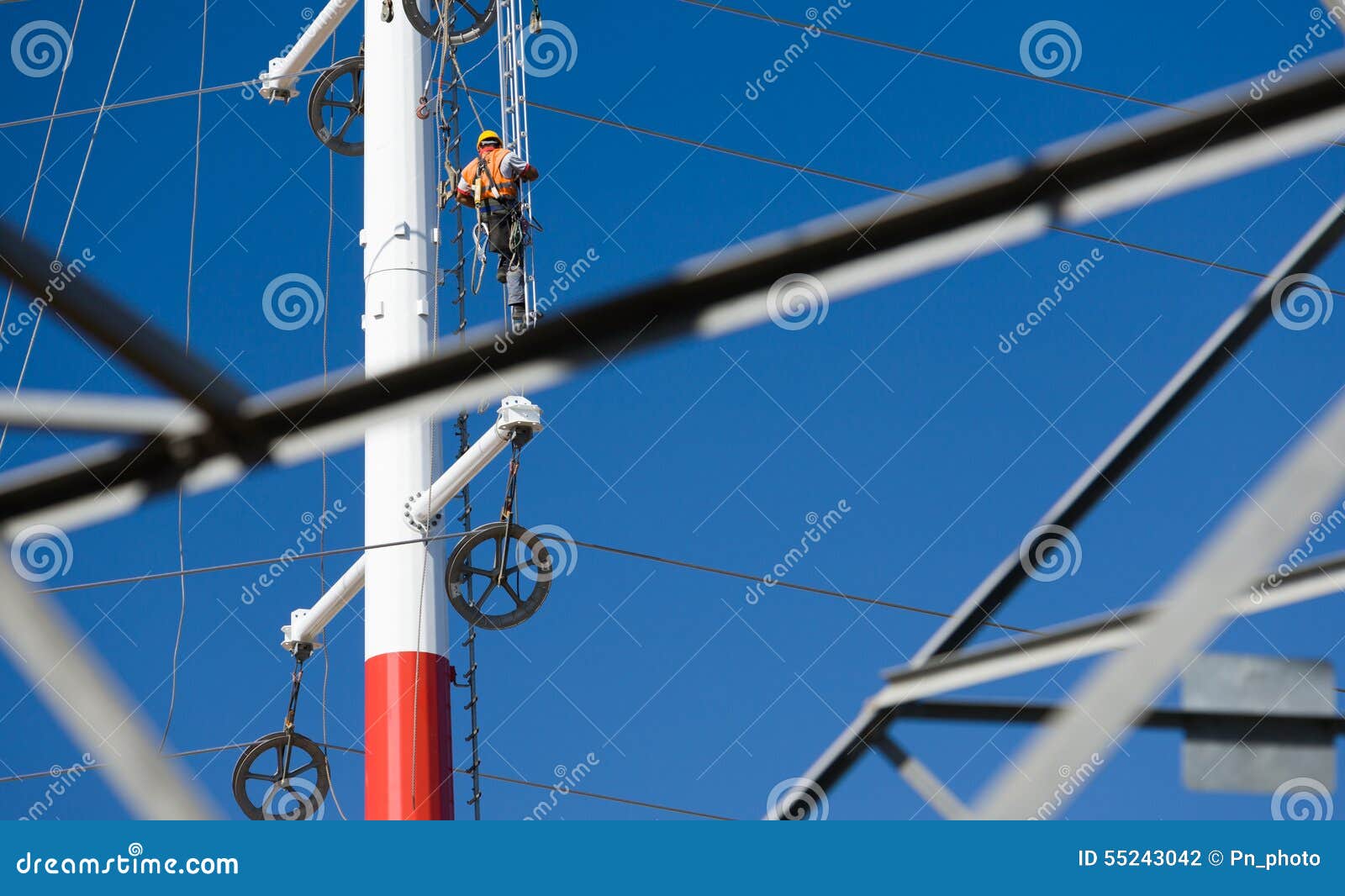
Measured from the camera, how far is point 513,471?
35.7 feet

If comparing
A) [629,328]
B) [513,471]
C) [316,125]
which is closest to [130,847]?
[629,328]

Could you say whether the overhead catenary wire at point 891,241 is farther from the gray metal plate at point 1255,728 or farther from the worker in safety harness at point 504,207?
the worker in safety harness at point 504,207

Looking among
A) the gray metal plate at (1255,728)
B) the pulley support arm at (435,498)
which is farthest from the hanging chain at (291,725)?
the gray metal plate at (1255,728)

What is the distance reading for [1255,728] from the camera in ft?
9.44

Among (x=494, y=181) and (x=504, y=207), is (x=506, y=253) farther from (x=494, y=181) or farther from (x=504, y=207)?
(x=494, y=181)

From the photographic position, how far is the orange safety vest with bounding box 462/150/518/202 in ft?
36.6

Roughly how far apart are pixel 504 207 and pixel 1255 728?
349 inches

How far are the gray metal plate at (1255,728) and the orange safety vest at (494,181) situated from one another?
28.4 ft

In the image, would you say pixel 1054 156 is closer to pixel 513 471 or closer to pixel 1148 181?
pixel 1148 181

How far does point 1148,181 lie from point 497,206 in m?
9.09

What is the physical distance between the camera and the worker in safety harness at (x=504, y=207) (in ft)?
36.6

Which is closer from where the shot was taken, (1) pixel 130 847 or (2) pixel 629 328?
(2) pixel 629 328

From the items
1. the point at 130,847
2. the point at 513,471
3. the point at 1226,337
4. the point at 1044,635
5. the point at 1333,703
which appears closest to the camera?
the point at 1333,703

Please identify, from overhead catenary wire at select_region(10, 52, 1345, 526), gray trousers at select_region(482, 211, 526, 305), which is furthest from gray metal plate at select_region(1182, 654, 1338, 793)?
gray trousers at select_region(482, 211, 526, 305)
